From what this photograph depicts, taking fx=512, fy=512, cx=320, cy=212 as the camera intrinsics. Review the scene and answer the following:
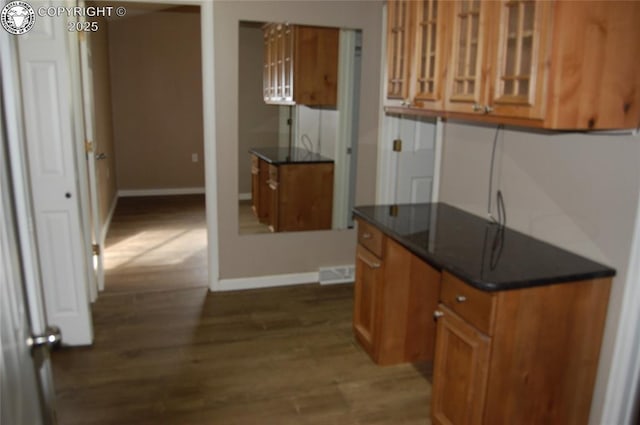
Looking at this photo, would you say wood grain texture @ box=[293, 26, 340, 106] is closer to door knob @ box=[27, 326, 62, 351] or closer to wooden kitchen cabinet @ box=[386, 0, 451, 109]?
wooden kitchen cabinet @ box=[386, 0, 451, 109]

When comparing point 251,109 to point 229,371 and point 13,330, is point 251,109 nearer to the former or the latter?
point 229,371

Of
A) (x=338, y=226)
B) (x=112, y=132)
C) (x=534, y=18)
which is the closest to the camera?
(x=534, y=18)

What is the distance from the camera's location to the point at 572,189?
2.16 meters

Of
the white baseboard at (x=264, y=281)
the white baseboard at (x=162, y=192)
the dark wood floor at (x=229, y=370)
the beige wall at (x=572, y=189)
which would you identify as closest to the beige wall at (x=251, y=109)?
the white baseboard at (x=264, y=281)

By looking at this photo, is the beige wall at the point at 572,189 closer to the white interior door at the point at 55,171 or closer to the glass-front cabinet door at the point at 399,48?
the glass-front cabinet door at the point at 399,48

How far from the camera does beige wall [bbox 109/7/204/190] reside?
7000 mm

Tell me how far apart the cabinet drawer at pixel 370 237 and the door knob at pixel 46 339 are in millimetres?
1857

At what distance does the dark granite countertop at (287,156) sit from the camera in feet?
12.9

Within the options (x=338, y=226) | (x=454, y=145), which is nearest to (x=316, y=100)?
(x=338, y=226)

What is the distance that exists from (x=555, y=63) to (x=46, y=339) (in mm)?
1740

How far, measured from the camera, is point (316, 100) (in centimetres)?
396

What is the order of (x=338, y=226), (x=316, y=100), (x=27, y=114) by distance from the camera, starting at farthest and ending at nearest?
1. (x=338, y=226)
2. (x=316, y=100)
3. (x=27, y=114)

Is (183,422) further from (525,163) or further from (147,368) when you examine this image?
(525,163)

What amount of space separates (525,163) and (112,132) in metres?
6.06
